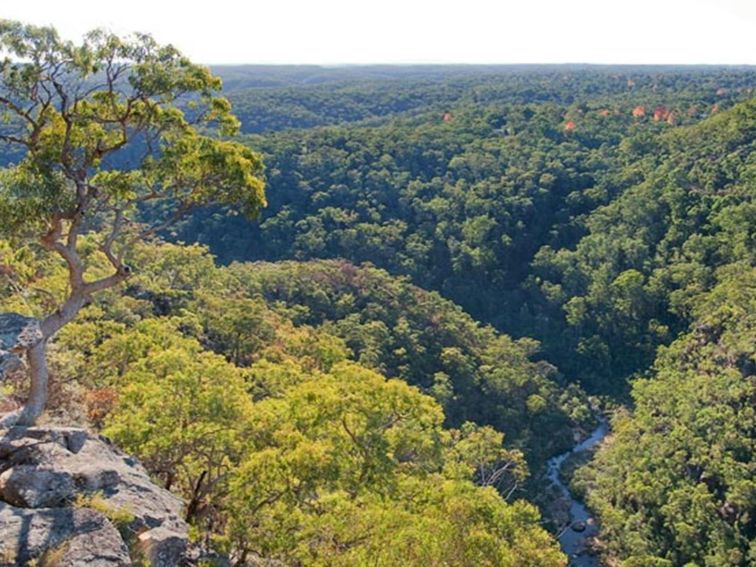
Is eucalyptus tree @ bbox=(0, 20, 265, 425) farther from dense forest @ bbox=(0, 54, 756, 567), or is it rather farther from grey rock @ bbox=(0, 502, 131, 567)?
grey rock @ bbox=(0, 502, 131, 567)

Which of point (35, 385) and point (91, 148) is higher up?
point (91, 148)

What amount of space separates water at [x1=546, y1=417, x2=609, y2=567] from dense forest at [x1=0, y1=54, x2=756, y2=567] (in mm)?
1109

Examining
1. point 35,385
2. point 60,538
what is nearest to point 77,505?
point 60,538

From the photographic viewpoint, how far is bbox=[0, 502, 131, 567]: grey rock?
10125 mm

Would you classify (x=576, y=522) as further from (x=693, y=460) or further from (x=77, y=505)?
(x=77, y=505)

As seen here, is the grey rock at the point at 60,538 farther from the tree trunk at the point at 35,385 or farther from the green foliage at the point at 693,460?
the green foliage at the point at 693,460

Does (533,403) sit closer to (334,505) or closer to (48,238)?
(334,505)

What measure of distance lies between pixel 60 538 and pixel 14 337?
172 inches

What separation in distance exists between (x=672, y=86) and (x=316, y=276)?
150833 mm

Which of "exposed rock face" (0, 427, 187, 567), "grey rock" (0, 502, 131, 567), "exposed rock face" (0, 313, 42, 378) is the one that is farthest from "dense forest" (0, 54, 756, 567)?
"grey rock" (0, 502, 131, 567)

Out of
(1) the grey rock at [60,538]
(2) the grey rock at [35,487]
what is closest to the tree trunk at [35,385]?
(2) the grey rock at [35,487]

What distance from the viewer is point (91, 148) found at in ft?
47.5

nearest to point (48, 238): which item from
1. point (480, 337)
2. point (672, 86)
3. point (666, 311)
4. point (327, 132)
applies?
point (480, 337)

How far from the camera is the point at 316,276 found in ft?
196
